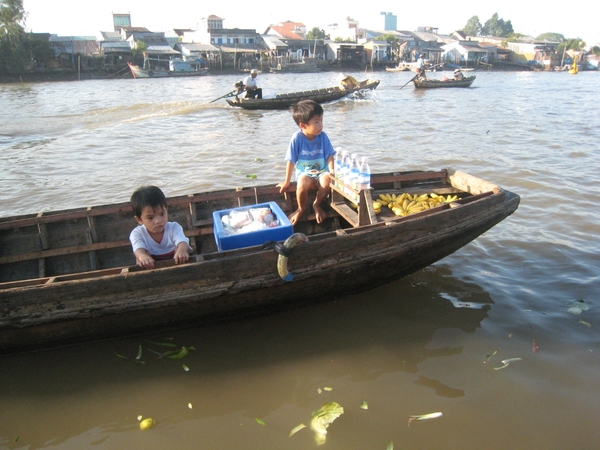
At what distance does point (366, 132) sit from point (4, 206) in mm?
9291

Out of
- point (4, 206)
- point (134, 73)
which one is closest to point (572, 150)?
point (4, 206)

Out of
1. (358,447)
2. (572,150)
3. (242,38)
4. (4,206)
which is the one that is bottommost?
(358,447)

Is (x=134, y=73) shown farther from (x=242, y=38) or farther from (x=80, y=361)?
(x=80, y=361)

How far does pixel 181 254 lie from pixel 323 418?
1411 mm

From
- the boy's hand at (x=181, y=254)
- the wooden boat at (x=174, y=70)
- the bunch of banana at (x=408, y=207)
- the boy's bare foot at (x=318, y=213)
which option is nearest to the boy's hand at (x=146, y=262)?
the boy's hand at (x=181, y=254)

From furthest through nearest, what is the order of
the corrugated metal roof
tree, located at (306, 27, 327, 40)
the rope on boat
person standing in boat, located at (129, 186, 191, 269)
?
tree, located at (306, 27, 327, 40) → the corrugated metal roof → the rope on boat → person standing in boat, located at (129, 186, 191, 269)

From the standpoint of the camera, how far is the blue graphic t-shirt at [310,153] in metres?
4.43

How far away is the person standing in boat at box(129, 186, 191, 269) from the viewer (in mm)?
2996

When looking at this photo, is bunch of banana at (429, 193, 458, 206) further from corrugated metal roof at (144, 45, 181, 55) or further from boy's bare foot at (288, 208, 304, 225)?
corrugated metal roof at (144, 45, 181, 55)

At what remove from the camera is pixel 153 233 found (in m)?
3.27

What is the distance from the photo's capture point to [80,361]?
321 centimetres

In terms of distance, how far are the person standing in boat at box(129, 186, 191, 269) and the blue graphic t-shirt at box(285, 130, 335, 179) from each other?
160 cm

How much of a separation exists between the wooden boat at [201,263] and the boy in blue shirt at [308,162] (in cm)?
15

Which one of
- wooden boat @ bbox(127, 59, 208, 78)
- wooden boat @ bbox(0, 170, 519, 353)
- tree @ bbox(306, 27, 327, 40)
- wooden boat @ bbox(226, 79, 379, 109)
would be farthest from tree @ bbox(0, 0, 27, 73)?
wooden boat @ bbox(0, 170, 519, 353)
